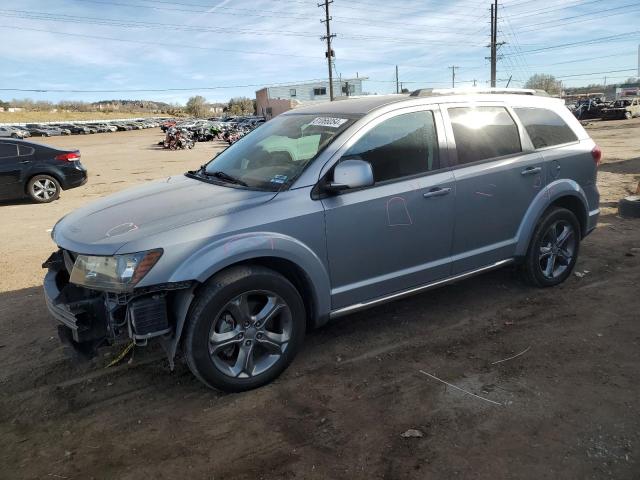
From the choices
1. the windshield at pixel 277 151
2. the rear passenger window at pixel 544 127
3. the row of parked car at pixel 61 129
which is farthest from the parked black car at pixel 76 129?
the rear passenger window at pixel 544 127

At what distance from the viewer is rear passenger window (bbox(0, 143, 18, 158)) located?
34.8 feet

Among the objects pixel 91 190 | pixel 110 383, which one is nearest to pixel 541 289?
pixel 110 383

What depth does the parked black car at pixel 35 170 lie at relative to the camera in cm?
1064

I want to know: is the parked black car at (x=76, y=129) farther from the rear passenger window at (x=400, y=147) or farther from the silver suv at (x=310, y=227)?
the rear passenger window at (x=400, y=147)

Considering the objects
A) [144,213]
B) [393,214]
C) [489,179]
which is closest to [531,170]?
[489,179]

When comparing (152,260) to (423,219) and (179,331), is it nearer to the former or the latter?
(179,331)

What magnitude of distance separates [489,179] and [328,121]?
1393 mm

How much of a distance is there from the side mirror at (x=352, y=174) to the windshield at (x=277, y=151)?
0.27 metres

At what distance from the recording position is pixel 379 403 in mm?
3053

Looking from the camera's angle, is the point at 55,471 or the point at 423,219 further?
the point at 423,219

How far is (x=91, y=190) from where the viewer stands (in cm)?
1302

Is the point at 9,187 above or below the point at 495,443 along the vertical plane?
above

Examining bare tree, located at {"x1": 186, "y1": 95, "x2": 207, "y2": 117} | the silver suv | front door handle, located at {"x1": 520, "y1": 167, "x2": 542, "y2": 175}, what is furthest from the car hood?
bare tree, located at {"x1": 186, "y1": 95, "x2": 207, "y2": 117}

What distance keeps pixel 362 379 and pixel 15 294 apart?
3942 millimetres
